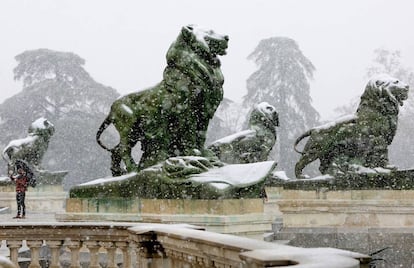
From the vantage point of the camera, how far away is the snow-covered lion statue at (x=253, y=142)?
47.1 ft

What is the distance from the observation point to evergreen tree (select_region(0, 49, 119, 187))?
4022 centimetres

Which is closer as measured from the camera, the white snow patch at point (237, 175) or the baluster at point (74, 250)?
the baluster at point (74, 250)

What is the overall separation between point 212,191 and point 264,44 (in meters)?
41.8

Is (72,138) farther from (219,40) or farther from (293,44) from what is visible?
(219,40)

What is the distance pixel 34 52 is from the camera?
46.5 metres

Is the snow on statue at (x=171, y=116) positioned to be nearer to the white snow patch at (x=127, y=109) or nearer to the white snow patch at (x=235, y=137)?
the white snow patch at (x=127, y=109)

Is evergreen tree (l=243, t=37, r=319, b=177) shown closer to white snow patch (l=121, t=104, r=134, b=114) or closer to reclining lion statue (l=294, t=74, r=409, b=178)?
reclining lion statue (l=294, t=74, r=409, b=178)

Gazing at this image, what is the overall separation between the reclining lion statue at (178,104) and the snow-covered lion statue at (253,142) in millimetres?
4007

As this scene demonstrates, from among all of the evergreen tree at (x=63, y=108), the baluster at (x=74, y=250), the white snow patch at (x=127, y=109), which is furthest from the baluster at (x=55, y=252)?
the evergreen tree at (x=63, y=108)

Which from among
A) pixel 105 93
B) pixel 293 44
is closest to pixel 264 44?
pixel 293 44

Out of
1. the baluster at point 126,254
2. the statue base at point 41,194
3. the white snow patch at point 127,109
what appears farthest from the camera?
the statue base at point 41,194

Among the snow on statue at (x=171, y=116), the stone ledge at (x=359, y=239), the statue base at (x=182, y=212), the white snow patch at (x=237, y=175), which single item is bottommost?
the stone ledge at (x=359, y=239)

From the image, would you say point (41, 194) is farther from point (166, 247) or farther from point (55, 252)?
point (166, 247)

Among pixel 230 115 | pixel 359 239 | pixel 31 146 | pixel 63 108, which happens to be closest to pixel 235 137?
pixel 359 239
